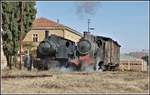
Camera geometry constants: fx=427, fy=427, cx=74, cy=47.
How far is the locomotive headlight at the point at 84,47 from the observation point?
34344 mm

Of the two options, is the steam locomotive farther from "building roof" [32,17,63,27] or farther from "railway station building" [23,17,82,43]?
"building roof" [32,17,63,27]

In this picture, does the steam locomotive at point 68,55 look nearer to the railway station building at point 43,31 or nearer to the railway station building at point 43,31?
the railway station building at point 43,31

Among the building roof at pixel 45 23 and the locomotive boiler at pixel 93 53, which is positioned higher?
the building roof at pixel 45 23

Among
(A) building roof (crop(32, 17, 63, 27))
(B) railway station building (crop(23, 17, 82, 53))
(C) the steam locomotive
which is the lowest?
(C) the steam locomotive

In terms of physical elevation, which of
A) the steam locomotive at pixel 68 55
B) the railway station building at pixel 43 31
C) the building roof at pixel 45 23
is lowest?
the steam locomotive at pixel 68 55

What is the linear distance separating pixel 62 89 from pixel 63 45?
1901cm

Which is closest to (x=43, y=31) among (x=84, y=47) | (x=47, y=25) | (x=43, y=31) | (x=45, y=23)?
(x=43, y=31)

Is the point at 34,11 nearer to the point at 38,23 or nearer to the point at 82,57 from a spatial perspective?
the point at 82,57

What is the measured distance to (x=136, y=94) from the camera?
13.5 m

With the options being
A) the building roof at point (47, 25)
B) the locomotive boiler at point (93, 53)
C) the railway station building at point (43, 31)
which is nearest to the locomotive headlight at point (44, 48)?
the locomotive boiler at point (93, 53)

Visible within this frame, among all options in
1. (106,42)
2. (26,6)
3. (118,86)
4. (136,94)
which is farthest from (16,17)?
(136,94)

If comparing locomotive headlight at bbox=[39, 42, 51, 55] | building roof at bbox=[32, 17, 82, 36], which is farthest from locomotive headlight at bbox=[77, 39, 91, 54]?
building roof at bbox=[32, 17, 82, 36]

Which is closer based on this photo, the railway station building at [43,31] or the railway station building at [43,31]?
the railway station building at [43,31]

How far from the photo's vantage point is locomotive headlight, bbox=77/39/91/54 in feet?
113
